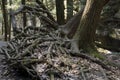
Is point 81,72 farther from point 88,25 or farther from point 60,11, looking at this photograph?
point 60,11

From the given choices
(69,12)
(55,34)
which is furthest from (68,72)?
(69,12)

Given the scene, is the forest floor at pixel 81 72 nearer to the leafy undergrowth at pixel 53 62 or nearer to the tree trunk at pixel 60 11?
the leafy undergrowth at pixel 53 62

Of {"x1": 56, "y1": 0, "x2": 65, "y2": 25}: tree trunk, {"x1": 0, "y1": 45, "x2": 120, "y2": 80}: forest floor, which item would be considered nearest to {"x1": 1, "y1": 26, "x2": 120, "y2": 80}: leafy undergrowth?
{"x1": 0, "y1": 45, "x2": 120, "y2": 80}: forest floor

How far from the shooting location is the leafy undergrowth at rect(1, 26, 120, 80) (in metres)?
6.59

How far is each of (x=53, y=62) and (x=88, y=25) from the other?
198cm

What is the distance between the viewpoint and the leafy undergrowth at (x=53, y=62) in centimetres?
659

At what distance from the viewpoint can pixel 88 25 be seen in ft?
27.1

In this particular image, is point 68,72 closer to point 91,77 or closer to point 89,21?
point 91,77

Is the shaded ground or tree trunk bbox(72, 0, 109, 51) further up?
tree trunk bbox(72, 0, 109, 51)

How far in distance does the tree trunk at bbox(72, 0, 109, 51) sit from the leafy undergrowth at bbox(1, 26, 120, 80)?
15.7 inches

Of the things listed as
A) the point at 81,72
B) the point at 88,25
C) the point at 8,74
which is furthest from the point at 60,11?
the point at 81,72

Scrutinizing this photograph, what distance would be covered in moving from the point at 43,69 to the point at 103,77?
63.3 inches

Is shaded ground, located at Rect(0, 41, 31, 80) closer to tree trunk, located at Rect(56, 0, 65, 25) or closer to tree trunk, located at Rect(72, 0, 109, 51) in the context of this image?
tree trunk, located at Rect(72, 0, 109, 51)

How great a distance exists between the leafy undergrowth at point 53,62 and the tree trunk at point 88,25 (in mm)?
398
